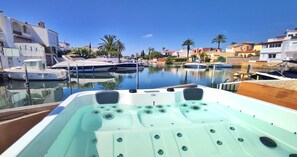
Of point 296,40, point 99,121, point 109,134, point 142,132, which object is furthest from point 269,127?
point 296,40

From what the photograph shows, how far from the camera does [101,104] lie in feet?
9.20

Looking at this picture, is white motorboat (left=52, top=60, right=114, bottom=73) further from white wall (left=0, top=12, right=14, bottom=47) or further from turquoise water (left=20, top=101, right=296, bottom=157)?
turquoise water (left=20, top=101, right=296, bottom=157)

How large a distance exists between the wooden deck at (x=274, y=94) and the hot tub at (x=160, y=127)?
574mm

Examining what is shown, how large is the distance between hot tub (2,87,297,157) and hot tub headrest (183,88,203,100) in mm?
22

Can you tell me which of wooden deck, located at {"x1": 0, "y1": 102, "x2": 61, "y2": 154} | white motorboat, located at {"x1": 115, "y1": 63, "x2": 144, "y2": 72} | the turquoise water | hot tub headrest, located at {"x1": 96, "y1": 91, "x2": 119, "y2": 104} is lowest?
the turquoise water

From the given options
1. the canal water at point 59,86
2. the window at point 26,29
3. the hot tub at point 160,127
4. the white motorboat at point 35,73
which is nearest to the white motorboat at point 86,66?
the canal water at point 59,86

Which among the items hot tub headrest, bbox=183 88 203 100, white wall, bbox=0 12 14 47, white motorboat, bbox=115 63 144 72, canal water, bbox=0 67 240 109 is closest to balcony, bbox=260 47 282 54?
canal water, bbox=0 67 240 109

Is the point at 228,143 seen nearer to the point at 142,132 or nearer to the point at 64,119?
the point at 142,132

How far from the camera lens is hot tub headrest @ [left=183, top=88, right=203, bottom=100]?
306 cm

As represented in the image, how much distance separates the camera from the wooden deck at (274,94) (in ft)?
7.66

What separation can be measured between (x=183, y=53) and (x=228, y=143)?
44623 millimetres

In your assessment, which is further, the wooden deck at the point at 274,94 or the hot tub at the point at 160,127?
the wooden deck at the point at 274,94

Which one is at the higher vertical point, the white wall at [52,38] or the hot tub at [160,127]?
the white wall at [52,38]

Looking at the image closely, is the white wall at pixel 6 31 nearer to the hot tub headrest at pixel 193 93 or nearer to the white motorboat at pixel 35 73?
the white motorboat at pixel 35 73
